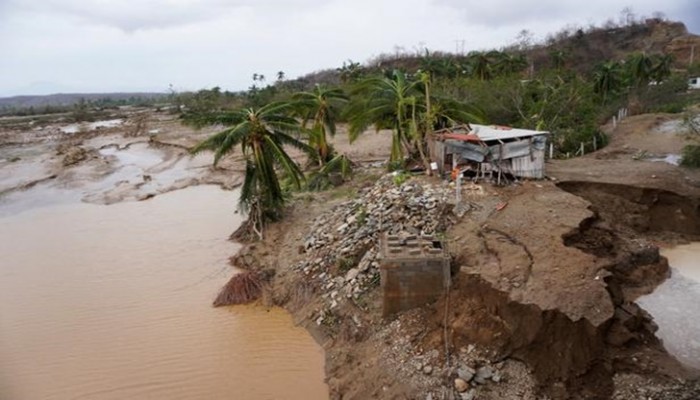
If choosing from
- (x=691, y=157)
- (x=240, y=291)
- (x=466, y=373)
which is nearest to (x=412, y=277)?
(x=466, y=373)

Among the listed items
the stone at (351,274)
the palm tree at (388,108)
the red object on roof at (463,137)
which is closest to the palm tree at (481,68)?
the palm tree at (388,108)

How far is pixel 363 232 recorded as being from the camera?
41.8 feet

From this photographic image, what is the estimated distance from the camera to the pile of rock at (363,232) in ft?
37.6

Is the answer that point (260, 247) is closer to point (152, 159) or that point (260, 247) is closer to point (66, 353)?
point (66, 353)

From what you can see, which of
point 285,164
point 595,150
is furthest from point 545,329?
point 595,150

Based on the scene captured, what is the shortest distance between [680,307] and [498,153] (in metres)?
6.14

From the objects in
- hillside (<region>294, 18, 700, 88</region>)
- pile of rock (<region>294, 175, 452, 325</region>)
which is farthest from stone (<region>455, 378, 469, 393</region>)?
hillside (<region>294, 18, 700, 88</region>)

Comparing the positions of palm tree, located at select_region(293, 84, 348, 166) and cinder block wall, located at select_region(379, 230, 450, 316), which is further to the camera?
palm tree, located at select_region(293, 84, 348, 166)

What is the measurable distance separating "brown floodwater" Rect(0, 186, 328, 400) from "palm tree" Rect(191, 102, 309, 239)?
2.25m

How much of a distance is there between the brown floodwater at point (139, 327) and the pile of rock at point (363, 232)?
1.48 meters

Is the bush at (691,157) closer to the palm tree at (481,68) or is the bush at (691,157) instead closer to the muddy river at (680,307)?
the muddy river at (680,307)

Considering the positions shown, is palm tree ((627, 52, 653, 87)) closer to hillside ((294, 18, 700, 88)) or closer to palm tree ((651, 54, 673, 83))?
palm tree ((651, 54, 673, 83))

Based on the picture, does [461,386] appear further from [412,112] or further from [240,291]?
[412,112]

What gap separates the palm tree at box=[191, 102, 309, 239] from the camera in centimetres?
1427
